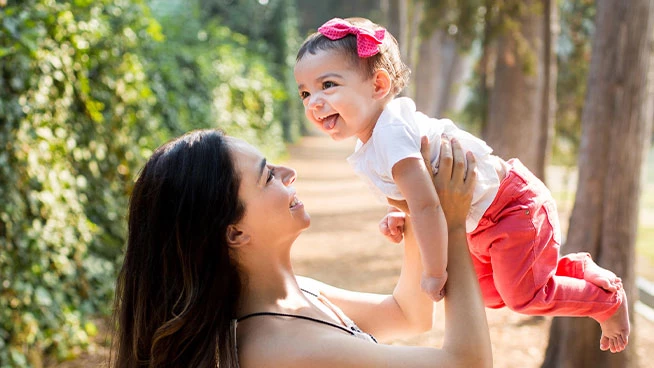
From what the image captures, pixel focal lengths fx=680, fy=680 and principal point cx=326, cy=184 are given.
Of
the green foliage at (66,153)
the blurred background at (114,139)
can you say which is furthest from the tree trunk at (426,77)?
the green foliage at (66,153)

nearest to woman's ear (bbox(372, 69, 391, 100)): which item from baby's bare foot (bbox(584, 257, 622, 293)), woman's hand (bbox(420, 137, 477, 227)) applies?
woman's hand (bbox(420, 137, 477, 227))

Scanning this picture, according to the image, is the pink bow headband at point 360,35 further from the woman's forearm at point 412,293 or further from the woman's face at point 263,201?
the woman's forearm at point 412,293

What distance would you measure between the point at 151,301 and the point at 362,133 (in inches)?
30.2

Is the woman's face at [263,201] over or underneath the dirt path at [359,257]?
over

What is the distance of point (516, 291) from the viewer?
6.44ft

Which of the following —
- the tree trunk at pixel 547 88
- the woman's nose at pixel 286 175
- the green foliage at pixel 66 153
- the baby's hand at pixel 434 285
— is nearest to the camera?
the baby's hand at pixel 434 285

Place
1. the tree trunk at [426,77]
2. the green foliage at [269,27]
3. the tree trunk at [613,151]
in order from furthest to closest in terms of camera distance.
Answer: the green foliage at [269,27]
the tree trunk at [426,77]
the tree trunk at [613,151]

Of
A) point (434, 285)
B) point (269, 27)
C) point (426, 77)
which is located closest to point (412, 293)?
point (434, 285)

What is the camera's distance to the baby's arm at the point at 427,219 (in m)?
1.77

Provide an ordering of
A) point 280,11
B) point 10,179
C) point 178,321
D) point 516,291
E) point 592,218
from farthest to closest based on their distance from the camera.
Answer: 1. point 280,11
2. point 592,218
3. point 10,179
4. point 516,291
5. point 178,321

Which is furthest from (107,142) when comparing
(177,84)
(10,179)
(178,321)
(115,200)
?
(178,321)

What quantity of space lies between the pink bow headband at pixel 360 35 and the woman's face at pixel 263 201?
0.41m

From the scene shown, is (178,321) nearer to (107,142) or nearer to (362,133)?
(362,133)

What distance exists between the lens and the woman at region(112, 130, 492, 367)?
5.63ft
